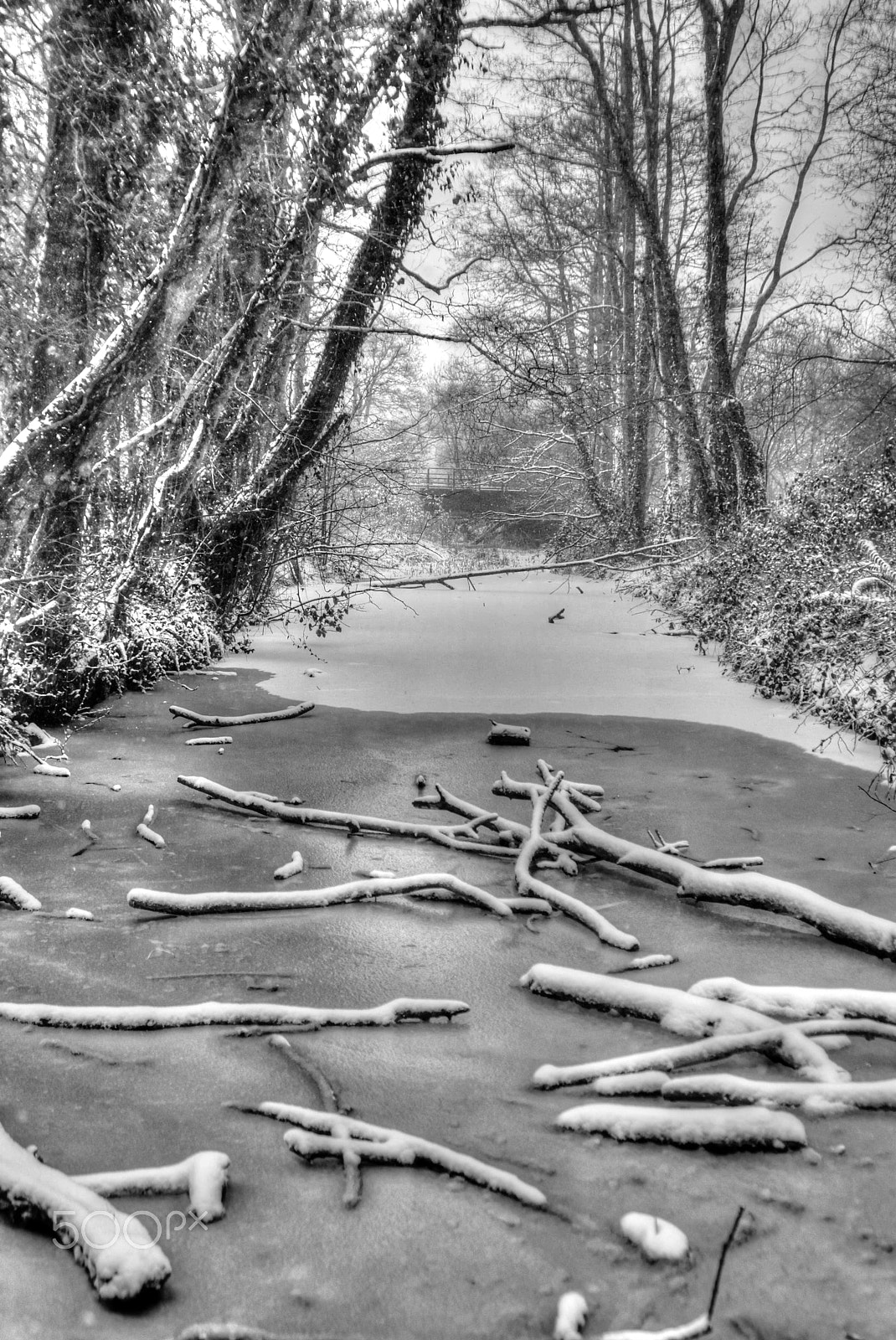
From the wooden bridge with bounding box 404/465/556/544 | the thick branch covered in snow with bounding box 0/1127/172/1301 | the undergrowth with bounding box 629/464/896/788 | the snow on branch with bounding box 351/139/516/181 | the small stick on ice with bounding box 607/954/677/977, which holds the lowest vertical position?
the small stick on ice with bounding box 607/954/677/977

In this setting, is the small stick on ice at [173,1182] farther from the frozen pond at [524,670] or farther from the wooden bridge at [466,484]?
the wooden bridge at [466,484]

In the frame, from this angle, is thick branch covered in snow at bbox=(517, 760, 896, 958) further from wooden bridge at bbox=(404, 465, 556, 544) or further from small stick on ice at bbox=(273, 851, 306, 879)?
wooden bridge at bbox=(404, 465, 556, 544)

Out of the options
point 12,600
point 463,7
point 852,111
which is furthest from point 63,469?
point 852,111

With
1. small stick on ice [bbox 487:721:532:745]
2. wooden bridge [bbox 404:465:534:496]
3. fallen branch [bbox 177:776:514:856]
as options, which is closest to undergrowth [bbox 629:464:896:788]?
small stick on ice [bbox 487:721:532:745]

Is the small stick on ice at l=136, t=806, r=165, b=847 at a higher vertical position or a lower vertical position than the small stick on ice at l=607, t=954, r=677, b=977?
higher

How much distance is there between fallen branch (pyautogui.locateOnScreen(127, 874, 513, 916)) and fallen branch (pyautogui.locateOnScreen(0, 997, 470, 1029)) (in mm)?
904

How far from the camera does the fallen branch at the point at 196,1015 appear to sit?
3.14 meters

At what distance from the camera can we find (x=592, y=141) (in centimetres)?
2108

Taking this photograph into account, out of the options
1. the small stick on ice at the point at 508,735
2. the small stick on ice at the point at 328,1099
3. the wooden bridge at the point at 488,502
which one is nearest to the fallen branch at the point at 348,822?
the small stick on ice at the point at 328,1099

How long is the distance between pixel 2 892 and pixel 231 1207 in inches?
99.0

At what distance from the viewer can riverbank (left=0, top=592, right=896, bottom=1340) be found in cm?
195

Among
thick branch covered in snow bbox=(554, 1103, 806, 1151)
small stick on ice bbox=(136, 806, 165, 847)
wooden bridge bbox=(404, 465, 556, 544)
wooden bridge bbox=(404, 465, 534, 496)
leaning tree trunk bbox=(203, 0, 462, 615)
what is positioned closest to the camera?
thick branch covered in snow bbox=(554, 1103, 806, 1151)

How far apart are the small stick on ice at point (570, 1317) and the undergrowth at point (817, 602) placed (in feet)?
17.5

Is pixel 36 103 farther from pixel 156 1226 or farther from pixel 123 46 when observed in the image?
pixel 156 1226
